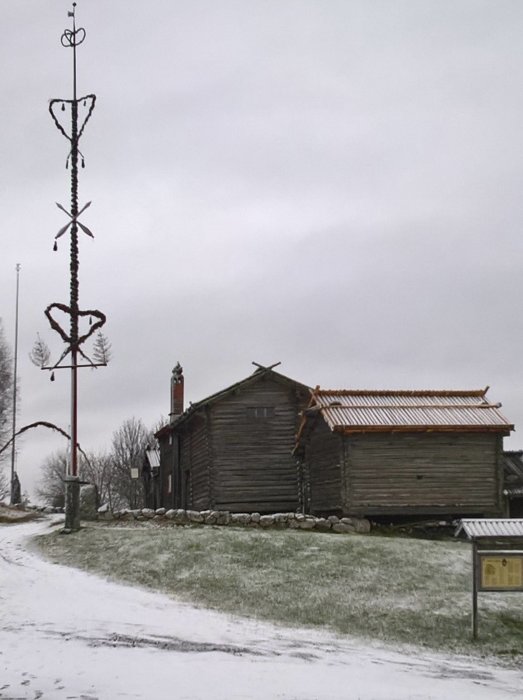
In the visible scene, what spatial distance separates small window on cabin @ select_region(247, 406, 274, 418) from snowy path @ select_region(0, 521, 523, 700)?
1704 centimetres

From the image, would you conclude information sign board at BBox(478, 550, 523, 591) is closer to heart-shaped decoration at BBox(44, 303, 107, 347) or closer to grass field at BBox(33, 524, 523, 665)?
grass field at BBox(33, 524, 523, 665)

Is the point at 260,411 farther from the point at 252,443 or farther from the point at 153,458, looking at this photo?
the point at 153,458

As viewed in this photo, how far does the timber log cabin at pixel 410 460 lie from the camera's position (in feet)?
102

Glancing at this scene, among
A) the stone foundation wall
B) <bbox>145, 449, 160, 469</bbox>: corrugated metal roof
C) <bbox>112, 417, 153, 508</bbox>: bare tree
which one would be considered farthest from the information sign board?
<bbox>112, 417, 153, 508</bbox>: bare tree

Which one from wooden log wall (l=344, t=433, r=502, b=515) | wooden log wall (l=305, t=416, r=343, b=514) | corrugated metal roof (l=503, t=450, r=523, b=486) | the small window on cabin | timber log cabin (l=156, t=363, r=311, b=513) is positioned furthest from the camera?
corrugated metal roof (l=503, t=450, r=523, b=486)

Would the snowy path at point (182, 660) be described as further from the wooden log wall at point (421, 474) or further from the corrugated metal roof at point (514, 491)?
the corrugated metal roof at point (514, 491)

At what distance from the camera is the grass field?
60.7 ft

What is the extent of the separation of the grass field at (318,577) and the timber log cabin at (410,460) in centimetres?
378

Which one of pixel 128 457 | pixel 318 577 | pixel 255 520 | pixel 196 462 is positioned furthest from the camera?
pixel 128 457

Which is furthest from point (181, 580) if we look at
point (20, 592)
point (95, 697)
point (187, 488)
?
point (187, 488)

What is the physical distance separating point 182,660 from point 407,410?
64.6 ft

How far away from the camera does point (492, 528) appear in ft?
62.1

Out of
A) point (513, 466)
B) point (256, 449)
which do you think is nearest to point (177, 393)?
point (256, 449)

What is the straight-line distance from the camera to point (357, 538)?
87.6 feet
